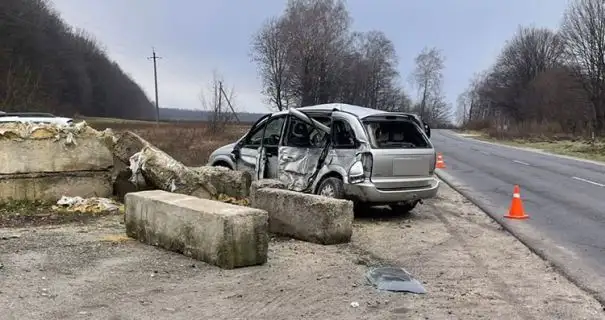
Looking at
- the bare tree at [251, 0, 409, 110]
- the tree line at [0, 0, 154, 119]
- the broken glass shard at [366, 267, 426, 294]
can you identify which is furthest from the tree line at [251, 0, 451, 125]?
the broken glass shard at [366, 267, 426, 294]

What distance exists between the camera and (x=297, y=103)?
48.3 metres

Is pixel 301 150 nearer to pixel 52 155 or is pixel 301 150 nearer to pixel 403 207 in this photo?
pixel 403 207

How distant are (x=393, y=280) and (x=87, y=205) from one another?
6.11 metres

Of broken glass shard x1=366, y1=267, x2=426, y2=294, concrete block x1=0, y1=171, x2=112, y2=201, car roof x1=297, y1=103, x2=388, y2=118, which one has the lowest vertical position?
broken glass shard x1=366, y1=267, x2=426, y2=294

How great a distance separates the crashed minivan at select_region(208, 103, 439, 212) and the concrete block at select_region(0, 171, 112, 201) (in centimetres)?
284

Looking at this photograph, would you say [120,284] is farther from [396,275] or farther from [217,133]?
[217,133]

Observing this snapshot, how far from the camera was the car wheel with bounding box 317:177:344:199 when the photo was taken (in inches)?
384

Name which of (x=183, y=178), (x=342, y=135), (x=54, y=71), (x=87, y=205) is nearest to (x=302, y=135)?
(x=342, y=135)

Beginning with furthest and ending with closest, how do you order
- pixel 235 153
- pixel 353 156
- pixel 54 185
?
pixel 235 153
pixel 54 185
pixel 353 156

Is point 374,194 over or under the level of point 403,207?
over

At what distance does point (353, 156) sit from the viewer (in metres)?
9.66

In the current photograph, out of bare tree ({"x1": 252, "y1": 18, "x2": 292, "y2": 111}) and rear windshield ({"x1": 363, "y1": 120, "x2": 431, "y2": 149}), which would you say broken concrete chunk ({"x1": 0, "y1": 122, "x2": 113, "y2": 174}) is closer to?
rear windshield ({"x1": 363, "y1": 120, "x2": 431, "y2": 149})

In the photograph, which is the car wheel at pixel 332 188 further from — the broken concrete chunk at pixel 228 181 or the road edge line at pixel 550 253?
the road edge line at pixel 550 253

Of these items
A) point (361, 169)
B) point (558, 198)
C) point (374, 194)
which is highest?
point (361, 169)
